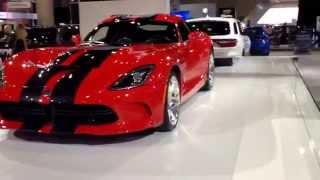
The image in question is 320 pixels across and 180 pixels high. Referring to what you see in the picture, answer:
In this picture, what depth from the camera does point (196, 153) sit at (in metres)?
3.70

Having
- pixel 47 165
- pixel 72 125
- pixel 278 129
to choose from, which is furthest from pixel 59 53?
pixel 278 129

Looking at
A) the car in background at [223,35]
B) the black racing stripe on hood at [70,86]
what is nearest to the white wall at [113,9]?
the car in background at [223,35]

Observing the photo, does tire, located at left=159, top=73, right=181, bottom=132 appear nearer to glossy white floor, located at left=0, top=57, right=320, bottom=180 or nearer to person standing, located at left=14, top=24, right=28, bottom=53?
glossy white floor, located at left=0, top=57, right=320, bottom=180

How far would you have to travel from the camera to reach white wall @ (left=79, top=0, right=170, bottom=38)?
9.16 metres

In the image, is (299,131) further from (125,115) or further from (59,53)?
(59,53)

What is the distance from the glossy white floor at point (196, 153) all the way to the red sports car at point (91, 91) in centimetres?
19

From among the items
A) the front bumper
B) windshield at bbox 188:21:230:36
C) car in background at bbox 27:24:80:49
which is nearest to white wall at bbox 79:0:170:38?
windshield at bbox 188:21:230:36

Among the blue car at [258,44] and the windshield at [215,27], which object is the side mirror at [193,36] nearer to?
the windshield at [215,27]

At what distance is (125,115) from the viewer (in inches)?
147

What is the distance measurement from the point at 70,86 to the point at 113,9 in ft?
19.5

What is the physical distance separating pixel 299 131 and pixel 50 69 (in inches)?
96.6

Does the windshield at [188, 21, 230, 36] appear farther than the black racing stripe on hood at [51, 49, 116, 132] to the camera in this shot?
Yes

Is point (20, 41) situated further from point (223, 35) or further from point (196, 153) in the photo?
point (196, 153)

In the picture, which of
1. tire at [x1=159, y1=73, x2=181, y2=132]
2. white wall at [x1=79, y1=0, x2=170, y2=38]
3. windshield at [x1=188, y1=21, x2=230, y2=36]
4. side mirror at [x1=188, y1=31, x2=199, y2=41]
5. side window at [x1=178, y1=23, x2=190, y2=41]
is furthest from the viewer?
windshield at [x1=188, y1=21, x2=230, y2=36]
